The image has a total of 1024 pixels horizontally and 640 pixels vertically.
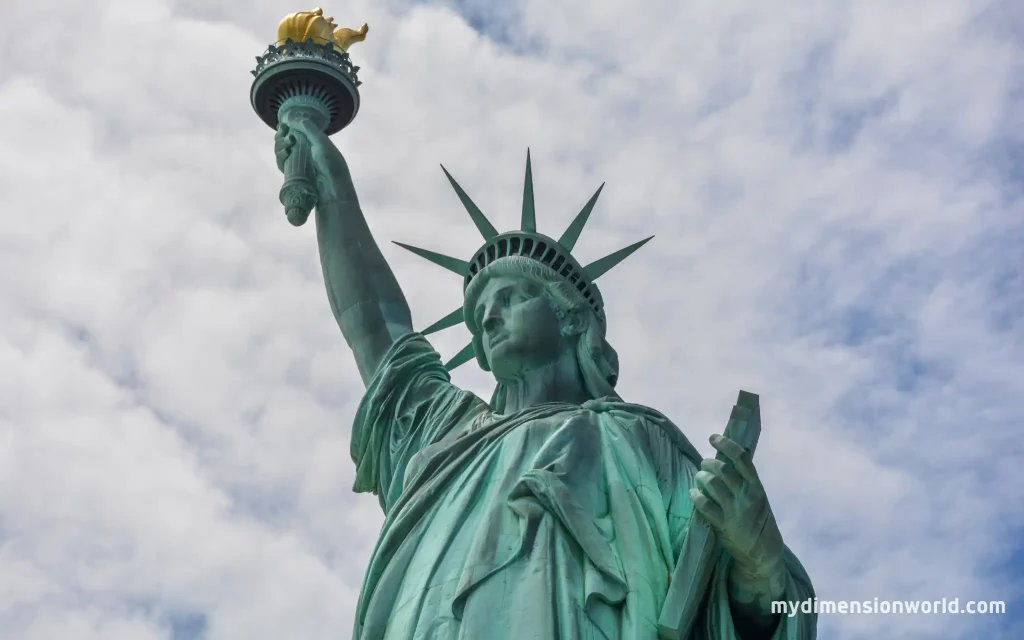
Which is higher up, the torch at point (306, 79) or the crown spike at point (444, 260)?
the torch at point (306, 79)

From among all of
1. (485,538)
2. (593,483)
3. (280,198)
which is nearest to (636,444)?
(593,483)

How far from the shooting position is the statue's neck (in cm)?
1093

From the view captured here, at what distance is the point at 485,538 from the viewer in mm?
9258

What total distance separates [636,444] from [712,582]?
128 centimetres

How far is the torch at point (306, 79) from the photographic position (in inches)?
528

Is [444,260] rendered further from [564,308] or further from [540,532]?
[540,532]

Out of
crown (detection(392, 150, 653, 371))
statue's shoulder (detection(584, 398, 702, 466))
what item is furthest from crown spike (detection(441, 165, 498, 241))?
statue's shoulder (detection(584, 398, 702, 466))

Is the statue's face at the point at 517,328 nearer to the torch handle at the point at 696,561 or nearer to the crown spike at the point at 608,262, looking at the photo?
the crown spike at the point at 608,262

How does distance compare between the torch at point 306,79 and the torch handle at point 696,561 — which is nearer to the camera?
the torch handle at point 696,561

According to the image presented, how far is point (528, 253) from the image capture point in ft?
37.4

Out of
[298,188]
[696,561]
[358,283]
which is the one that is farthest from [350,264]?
[696,561]

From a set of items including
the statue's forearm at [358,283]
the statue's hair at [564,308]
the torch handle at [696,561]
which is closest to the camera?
the torch handle at [696,561]

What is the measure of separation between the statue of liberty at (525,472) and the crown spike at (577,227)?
2cm

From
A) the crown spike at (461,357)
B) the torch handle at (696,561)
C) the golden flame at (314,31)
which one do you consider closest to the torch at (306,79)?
the golden flame at (314,31)
